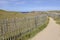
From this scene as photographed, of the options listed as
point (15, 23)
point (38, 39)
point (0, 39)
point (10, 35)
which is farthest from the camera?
point (38, 39)

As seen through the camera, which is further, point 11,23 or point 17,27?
point 17,27

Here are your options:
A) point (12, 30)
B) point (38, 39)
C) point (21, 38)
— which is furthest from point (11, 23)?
point (38, 39)

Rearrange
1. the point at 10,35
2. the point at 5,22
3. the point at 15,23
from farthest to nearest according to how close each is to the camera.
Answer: the point at 15,23 → the point at 10,35 → the point at 5,22

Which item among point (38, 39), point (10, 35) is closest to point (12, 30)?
point (10, 35)

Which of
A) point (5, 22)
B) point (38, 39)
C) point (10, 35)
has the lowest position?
point (38, 39)

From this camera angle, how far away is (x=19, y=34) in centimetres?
1605

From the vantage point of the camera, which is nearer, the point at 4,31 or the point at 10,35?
the point at 4,31

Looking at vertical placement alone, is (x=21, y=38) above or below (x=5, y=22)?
below

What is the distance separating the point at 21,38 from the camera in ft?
50.5

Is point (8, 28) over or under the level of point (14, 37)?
over

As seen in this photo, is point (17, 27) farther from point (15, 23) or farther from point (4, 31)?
point (4, 31)

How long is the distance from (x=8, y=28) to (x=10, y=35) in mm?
677

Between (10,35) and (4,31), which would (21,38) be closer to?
(10,35)

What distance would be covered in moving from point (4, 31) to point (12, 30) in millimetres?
1657
